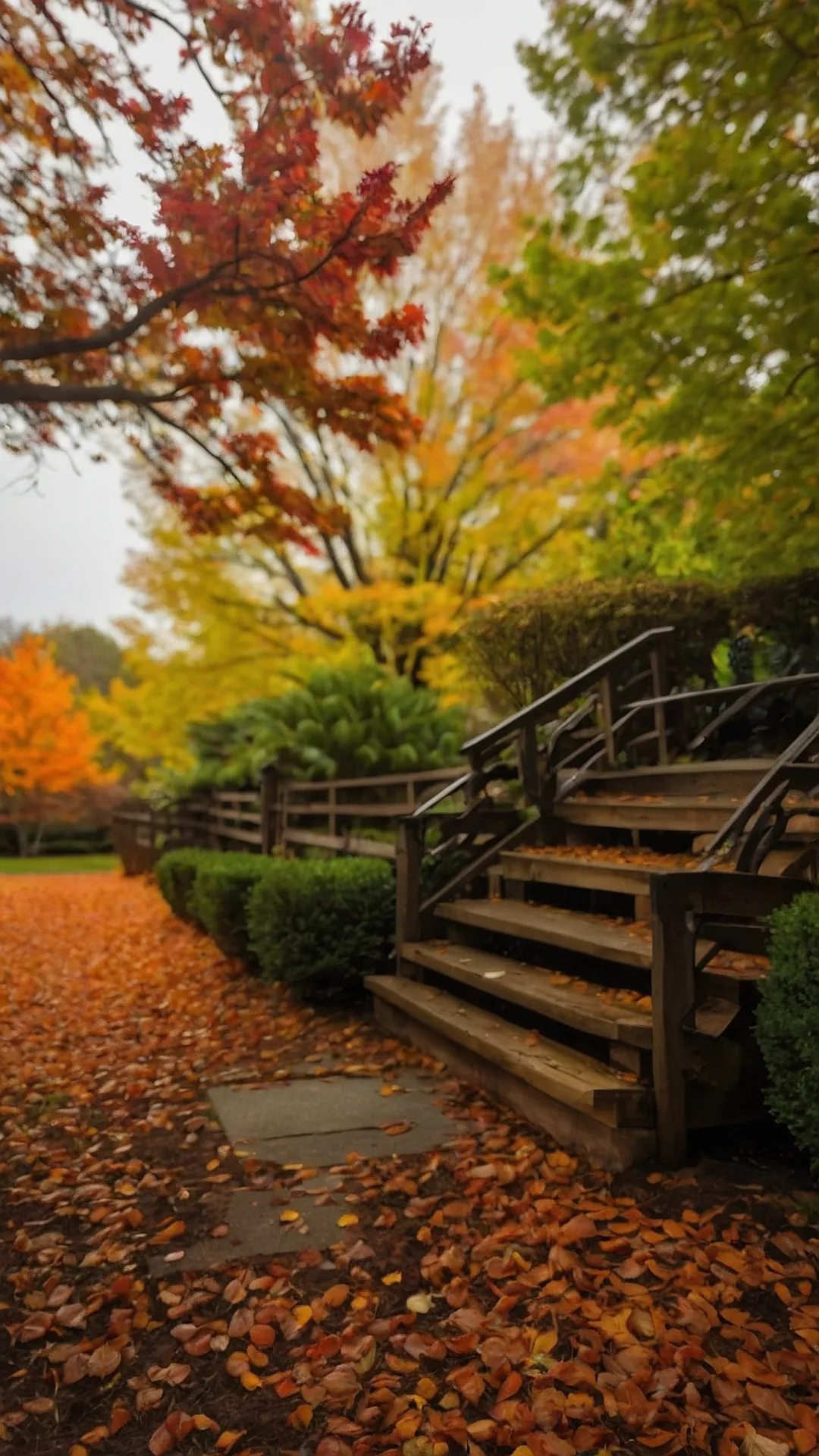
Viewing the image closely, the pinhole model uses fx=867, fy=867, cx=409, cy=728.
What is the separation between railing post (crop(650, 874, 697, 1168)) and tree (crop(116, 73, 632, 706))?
719 centimetres

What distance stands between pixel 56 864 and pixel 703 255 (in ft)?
78.1

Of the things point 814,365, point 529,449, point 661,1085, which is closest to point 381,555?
point 529,449

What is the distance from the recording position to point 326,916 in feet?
19.4

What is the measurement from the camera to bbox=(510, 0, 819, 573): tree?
5.68 m

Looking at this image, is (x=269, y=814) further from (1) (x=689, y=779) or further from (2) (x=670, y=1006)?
(2) (x=670, y=1006)

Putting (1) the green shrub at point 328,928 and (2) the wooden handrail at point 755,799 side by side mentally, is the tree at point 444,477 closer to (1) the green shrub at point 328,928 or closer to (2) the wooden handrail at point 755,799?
(1) the green shrub at point 328,928

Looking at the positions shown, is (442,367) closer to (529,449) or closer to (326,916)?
(529,449)

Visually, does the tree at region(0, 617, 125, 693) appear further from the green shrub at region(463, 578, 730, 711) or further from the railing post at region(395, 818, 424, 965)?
the railing post at region(395, 818, 424, 965)

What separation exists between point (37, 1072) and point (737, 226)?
7.23m

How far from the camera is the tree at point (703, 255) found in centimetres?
568

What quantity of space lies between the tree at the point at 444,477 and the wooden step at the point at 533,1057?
5.80 metres

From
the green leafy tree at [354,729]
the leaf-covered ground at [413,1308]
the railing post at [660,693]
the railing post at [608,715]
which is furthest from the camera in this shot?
the green leafy tree at [354,729]

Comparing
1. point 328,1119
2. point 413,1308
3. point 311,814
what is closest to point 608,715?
point 328,1119

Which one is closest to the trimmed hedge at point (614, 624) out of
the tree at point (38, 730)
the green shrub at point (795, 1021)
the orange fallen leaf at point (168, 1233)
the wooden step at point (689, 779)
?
the wooden step at point (689, 779)
